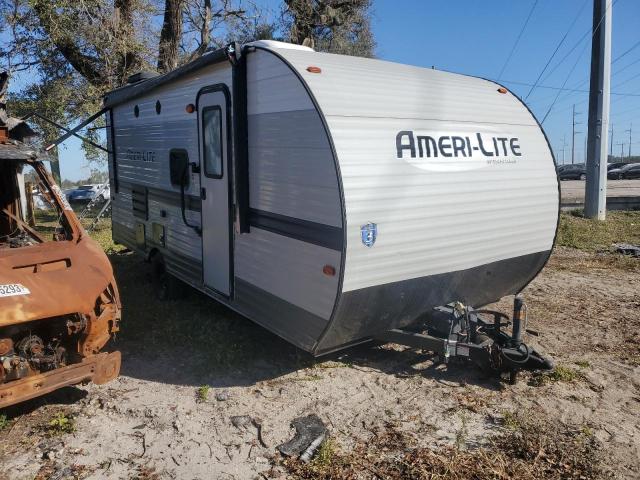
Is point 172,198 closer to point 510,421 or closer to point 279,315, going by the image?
point 279,315

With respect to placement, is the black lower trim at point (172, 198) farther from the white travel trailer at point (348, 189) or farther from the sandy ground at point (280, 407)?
the sandy ground at point (280, 407)

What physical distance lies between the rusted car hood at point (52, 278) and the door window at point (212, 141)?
166 cm

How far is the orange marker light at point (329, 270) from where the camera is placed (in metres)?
4.20

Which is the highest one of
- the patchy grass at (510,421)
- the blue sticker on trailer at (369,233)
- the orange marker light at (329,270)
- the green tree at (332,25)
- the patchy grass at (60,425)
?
the green tree at (332,25)

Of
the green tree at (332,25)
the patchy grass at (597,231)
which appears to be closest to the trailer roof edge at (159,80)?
the patchy grass at (597,231)

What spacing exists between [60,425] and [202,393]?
112cm

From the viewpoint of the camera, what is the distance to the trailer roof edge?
5310 mm

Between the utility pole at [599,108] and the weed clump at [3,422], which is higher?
the utility pole at [599,108]

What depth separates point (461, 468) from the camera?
3641mm

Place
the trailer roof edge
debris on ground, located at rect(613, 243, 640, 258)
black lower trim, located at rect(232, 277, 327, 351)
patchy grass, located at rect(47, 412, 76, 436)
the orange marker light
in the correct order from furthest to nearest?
debris on ground, located at rect(613, 243, 640, 258) → the trailer roof edge → black lower trim, located at rect(232, 277, 327, 351) → the orange marker light → patchy grass, located at rect(47, 412, 76, 436)

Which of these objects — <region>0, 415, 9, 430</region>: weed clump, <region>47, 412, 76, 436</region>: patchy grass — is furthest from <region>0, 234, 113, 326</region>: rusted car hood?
<region>0, 415, 9, 430</region>: weed clump

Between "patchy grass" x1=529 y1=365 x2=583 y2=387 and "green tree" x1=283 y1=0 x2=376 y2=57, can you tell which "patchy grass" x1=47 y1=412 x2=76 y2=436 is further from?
"green tree" x1=283 y1=0 x2=376 y2=57

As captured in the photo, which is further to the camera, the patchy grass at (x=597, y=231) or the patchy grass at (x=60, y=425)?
the patchy grass at (x=597, y=231)

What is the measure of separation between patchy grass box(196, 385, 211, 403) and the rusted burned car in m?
0.75
